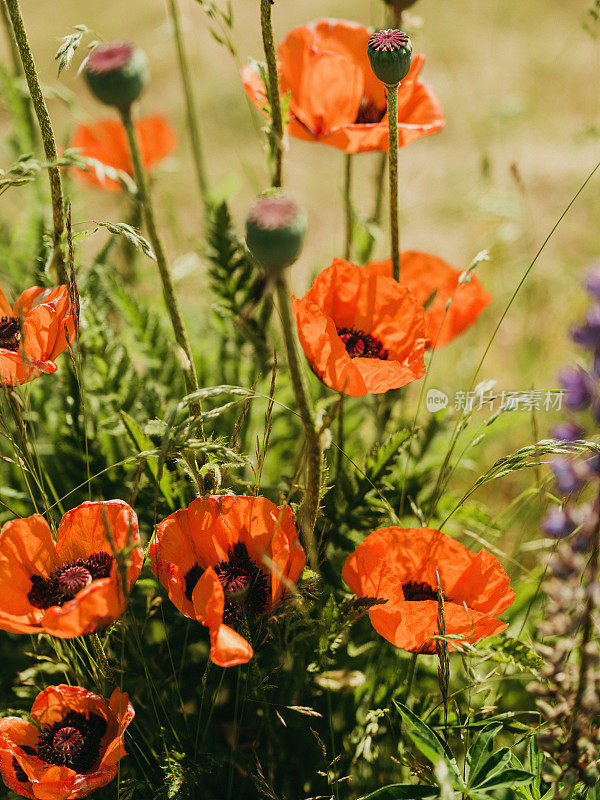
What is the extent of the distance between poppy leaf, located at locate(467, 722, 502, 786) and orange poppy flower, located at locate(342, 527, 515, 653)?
0.09 m

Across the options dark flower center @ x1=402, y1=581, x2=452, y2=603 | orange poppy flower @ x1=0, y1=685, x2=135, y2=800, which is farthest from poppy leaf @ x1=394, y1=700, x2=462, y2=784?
orange poppy flower @ x1=0, y1=685, x2=135, y2=800

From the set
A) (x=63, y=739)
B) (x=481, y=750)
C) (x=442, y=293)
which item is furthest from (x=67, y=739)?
(x=442, y=293)

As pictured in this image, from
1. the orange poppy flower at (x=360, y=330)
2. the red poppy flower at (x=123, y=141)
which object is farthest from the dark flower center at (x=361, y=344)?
the red poppy flower at (x=123, y=141)

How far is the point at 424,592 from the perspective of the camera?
2.81 feet

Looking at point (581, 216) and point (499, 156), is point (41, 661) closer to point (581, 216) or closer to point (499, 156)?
point (581, 216)

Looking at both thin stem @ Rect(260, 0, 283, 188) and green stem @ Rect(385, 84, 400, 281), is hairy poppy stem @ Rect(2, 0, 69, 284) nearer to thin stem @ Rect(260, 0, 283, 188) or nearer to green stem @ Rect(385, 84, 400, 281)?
thin stem @ Rect(260, 0, 283, 188)

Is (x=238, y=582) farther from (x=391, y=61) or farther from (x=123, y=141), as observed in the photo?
(x=123, y=141)

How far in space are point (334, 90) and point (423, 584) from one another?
0.63 m

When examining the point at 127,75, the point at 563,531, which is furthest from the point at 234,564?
the point at 127,75

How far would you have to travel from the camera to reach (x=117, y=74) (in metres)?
0.63

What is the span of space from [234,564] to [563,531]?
371mm

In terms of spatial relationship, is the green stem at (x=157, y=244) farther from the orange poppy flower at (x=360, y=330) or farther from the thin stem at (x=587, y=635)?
the thin stem at (x=587, y=635)

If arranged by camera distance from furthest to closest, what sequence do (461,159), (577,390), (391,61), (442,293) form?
(461,159) → (442,293) → (391,61) → (577,390)

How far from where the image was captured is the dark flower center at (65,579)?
2.43 ft
